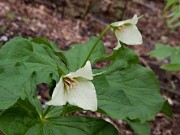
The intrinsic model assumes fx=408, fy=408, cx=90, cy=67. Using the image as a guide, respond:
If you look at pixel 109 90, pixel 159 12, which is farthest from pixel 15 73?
pixel 159 12

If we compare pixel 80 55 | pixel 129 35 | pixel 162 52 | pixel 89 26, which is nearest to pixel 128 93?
pixel 129 35

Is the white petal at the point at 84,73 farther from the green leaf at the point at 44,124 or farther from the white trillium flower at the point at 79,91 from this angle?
the green leaf at the point at 44,124

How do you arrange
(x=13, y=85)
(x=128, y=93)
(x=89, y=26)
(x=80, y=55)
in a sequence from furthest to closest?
1. (x=89, y=26)
2. (x=80, y=55)
3. (x=128, y=93)
4. (x=13, y=85)

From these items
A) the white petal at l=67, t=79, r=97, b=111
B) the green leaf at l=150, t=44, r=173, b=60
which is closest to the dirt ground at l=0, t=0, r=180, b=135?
the green leaf at l=150, t=44, r=173, b=60

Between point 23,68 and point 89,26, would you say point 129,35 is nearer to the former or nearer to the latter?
point 23,68

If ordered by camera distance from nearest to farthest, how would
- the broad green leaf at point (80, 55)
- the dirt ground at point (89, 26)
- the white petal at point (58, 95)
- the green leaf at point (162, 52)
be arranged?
the white petal at point (58, 95) < the broad green leaf at point (80, 55) < the green leaf at point (162, 52) < the dirt ground at point (89, 26)

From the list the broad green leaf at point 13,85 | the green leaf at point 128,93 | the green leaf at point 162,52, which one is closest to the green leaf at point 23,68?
the broad green leaf at point 13,85

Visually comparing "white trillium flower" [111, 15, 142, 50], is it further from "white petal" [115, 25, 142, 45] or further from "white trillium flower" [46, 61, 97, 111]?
"white trillium flower" [46, 61, 97, 111]
